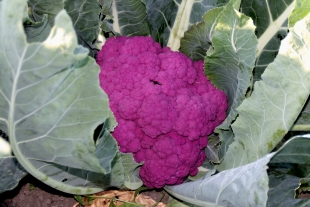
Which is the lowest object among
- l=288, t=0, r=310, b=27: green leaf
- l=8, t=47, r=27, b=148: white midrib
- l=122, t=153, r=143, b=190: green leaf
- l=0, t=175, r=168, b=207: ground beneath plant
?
l=0, t=175, r=168, b=207: ground beneath plant

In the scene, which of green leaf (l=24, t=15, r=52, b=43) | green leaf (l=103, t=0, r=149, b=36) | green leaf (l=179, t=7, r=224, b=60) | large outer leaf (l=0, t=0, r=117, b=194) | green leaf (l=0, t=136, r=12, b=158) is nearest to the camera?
large outer leaf (l=0, t=0, r=117, b=194)

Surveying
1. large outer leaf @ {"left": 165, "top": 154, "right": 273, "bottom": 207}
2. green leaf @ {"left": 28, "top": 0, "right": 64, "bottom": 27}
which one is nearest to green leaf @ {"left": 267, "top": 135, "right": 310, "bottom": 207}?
large outer leaf @ {"left": 165, "top": 154, "right": 273, "bottom": 207}

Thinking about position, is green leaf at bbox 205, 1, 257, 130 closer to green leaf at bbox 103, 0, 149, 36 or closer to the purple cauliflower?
the purple cauliflower

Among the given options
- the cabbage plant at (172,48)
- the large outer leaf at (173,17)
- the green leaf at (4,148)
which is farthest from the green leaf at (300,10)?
the green leaf at (4,148)

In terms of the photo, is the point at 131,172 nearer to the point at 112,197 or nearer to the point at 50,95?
the point at 112,197

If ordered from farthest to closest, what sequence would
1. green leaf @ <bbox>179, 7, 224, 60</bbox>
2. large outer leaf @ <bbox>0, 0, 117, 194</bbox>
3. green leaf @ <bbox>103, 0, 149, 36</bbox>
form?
green leaf @ <bbox>103, 0, 149, 36</bbox>
green leaf @ <bbox>179, 7, 224, 60</bbox>
large outer leaf @ <bbox>0, 0, 117, 194</bbox>

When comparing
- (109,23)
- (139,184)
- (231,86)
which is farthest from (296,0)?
(139,184)

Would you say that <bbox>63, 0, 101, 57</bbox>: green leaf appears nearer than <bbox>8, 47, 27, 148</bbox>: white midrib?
No

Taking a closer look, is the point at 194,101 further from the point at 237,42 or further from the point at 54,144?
the point at 54,144
